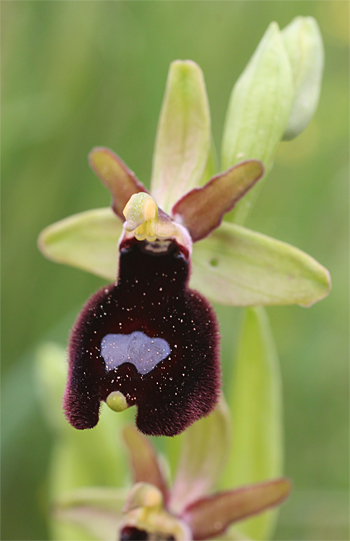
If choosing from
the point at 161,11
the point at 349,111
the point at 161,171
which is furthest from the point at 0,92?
the point at 349,111

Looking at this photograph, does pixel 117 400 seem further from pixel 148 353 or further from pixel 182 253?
pixel 182 253

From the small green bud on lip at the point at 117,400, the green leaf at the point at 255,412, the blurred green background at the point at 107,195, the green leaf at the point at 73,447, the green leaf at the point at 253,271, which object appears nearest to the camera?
the small green bud on lip at the point at 117,400

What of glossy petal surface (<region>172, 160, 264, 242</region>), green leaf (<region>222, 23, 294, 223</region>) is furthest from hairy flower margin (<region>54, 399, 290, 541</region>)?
green leaf (<region>222, 23, 294, 223</region>)

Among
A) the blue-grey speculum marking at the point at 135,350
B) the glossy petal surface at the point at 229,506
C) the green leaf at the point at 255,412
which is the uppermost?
the blue-grey speculum marking at the point at 135,350

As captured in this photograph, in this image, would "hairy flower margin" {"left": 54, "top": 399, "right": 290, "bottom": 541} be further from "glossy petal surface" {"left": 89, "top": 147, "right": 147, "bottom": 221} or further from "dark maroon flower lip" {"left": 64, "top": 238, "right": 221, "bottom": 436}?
"glossy petal surface" {"left": 89, "top": 147, "right": 147, "bottom": 221}

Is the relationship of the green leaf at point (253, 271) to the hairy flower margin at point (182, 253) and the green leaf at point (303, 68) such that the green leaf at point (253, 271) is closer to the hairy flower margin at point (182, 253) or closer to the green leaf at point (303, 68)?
the hairy flower margin at point (182, 253)

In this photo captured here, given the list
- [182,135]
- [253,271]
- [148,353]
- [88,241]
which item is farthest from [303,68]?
[148,353]

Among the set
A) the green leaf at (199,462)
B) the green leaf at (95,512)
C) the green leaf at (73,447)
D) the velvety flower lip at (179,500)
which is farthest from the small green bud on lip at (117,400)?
the green leaf at (73,447)

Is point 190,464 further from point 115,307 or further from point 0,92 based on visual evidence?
point 0,92
